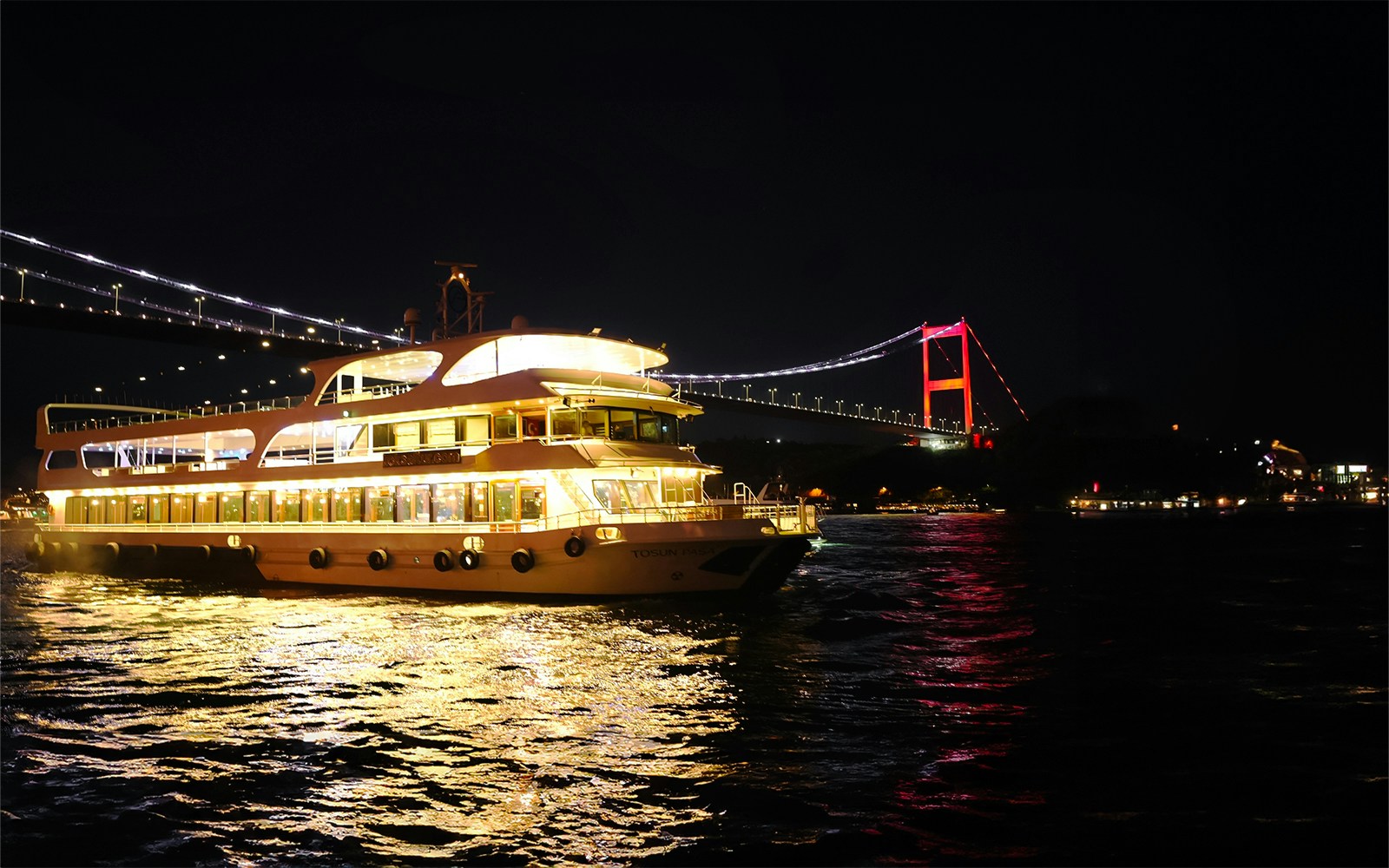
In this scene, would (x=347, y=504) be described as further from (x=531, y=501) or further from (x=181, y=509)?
(x=181, y=509)

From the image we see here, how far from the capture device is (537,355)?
2373 centimetres

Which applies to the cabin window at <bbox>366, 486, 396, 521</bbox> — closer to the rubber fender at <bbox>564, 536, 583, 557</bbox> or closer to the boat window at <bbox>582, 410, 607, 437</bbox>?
the boat window at <bbox>582, 410, 607, 437</bbox>

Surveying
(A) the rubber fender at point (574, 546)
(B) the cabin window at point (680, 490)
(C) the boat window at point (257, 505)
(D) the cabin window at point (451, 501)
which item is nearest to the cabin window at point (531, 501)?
(A) the rubber fender at point (574, 546)

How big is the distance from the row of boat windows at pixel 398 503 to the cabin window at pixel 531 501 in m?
0.02

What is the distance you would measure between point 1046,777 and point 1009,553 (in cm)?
3642

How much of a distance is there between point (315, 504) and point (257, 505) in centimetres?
261

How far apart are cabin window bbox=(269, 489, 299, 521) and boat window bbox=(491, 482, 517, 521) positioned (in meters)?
7.37

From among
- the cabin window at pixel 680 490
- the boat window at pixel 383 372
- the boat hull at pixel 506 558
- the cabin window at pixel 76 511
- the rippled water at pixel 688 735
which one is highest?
the boat window at pixel 383 372

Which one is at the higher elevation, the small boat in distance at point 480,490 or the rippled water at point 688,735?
the small boat in distance at point 480,490

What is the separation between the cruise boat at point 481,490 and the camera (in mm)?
20281

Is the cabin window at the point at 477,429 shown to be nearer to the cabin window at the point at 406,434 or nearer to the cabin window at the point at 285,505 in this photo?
the cabin window at the point at 406,434

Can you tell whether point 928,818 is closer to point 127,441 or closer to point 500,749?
point 500,749

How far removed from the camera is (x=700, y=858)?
7.39 m

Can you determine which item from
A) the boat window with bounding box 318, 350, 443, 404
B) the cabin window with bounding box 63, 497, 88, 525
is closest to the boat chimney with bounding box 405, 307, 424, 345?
the boat window with bounding box 318, 350, 443, 404
